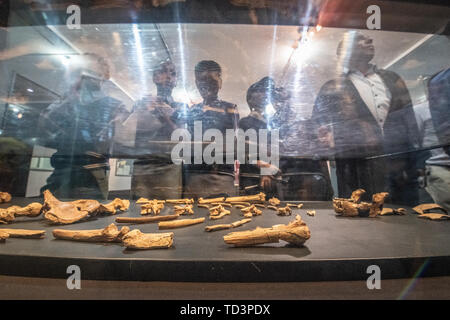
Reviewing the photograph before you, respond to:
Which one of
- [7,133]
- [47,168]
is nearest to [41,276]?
[47,168]

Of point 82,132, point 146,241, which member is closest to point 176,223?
point 146,241

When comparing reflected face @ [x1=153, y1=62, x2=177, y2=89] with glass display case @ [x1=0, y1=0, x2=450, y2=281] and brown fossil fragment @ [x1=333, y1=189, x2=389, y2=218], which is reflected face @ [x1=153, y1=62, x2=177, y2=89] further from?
brown fossil fragment @ [x1=333, y1=189, x2=389, y2=218]

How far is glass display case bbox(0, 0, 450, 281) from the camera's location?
92.8 inches

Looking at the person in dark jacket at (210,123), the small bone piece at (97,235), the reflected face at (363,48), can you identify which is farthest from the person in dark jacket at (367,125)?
the small bone piece at (97,235)

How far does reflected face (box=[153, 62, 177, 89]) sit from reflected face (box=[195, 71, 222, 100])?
1.15 feet

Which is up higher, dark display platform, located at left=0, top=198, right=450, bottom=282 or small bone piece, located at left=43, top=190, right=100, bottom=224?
small bone piece, located at left=43, top=190, right=100, bottom=224

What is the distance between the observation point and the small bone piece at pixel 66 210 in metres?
1.37

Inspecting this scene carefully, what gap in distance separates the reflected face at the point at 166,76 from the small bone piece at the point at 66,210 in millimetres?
1968

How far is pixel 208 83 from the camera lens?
2842 millimetres

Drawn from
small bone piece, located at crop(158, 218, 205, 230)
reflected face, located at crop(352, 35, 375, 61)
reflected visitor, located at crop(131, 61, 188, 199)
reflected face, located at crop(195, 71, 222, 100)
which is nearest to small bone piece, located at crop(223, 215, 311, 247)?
small bone piece, located at crop(158, 218, 205, 230)

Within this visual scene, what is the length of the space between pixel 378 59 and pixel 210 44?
94.1 inches

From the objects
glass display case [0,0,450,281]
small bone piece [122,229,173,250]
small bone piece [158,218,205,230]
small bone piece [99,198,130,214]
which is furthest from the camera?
glass display case [0,0,450,281]

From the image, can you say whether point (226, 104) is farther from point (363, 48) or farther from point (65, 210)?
point (65, 210)

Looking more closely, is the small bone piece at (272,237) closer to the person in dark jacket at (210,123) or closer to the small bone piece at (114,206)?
the small bone piece at (114,206)
